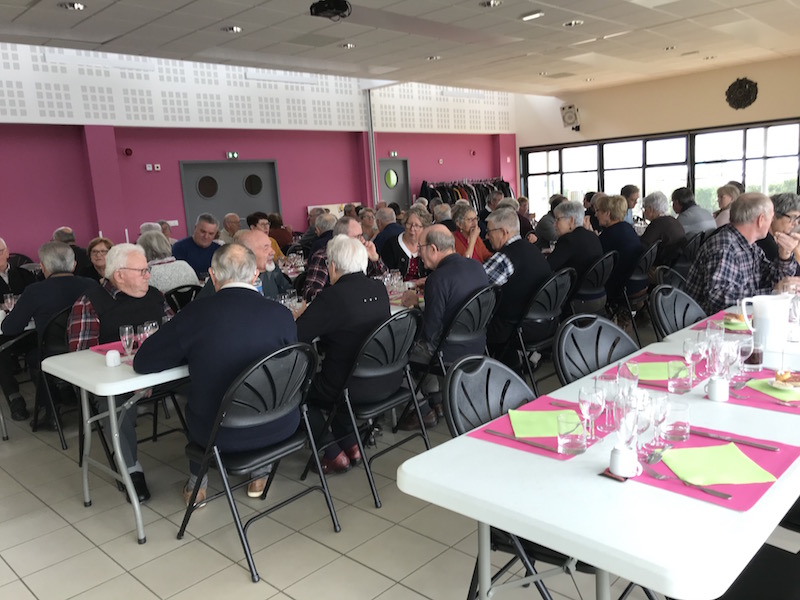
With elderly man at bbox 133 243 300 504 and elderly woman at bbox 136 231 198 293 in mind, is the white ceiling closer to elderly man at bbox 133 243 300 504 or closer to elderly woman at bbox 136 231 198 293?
elderly woman at bbox 136 231 198 293

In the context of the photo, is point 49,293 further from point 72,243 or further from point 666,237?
point 666,237

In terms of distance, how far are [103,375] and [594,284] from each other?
12.0ft

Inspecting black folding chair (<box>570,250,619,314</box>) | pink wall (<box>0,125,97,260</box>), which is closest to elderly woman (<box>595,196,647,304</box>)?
black folding chair (<box>570,250,619,314</box>)

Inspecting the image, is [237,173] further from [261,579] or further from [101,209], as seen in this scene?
[261,579]

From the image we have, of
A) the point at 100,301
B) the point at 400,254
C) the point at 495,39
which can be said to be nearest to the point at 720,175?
the point at 495,39

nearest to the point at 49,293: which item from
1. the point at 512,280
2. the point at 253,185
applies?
the point at 512,280

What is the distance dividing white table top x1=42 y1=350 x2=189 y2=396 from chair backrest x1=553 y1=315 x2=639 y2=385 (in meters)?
1.63

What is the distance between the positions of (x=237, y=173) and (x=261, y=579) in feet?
28.2

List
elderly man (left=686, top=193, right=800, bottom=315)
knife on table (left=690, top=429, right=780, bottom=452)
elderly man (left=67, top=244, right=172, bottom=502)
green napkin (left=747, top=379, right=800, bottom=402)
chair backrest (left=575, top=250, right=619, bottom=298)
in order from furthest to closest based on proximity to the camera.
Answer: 1. chair backrest (left=575, top=250, right=619, bottom=298)
2. elderly man (left=686, top=193, right=800, bottom=315)
3. elderly man (left=67, top=244, right=172, bottom=502)
4. green napkin (left=747, top=379, right=800, bottom=402)
5. knife on table (left=690, top=429, right=780, bottom=452)

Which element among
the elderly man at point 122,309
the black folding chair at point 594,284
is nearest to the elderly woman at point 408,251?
the black folding chair at point 594,284

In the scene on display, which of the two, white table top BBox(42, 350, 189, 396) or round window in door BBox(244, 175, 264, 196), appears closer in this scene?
white table top BBox(42, 350, 189, 396)

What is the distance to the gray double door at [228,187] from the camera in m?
9.73

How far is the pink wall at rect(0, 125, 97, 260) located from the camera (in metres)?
8.01

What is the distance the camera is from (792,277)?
3.35 meters
